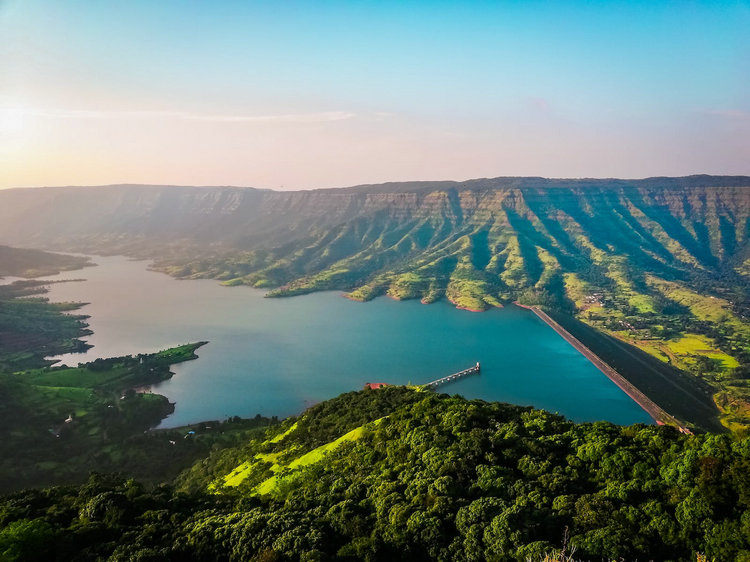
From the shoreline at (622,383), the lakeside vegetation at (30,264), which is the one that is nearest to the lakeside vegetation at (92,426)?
the shoreline at (622,383)

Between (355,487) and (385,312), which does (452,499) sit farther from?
(385,312)

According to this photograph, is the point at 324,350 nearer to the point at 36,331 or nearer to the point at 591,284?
the point at 36,331

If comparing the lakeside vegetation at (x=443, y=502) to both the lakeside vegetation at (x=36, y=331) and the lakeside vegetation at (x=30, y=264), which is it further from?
the lakeside vegetation at (x=30, y=264)

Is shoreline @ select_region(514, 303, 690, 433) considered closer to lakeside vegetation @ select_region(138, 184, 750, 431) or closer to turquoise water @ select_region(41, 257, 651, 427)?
turquoise water @ select_region(41, 257, 651, 427)

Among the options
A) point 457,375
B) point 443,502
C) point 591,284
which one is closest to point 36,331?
point 457,375

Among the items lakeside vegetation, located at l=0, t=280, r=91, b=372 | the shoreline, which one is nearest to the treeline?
the shoreline

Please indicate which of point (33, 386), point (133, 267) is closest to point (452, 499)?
point (33, 386)

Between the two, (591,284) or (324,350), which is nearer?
(324,350)
